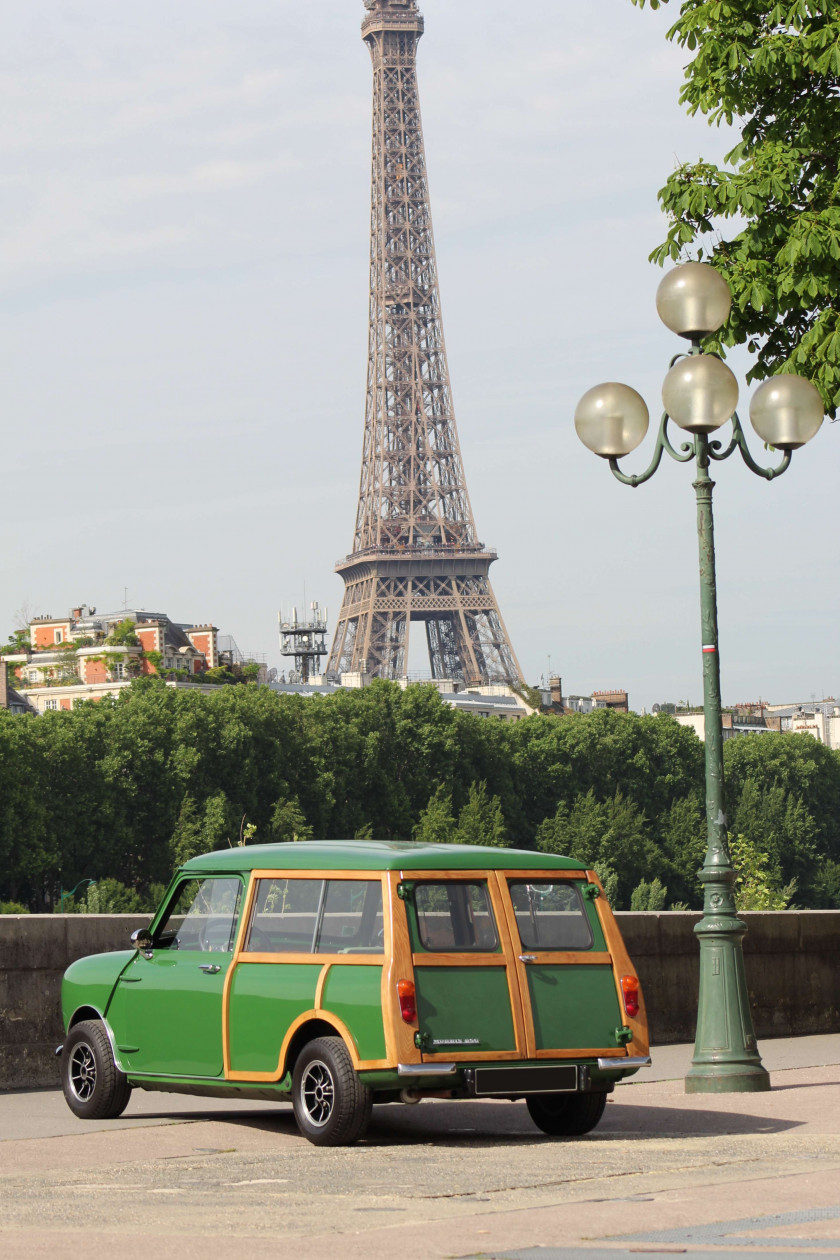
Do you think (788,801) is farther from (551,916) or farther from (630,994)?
(551,916)

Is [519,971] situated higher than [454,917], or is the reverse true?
[454,917]

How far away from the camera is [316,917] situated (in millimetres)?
10805

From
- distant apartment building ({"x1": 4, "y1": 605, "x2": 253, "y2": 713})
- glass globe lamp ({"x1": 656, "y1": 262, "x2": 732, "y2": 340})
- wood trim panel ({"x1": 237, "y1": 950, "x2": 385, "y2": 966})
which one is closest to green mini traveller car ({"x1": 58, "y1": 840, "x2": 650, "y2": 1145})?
wood trim panel ({"x1": 237, "y1": 950, "x2": 385, "y2": 966})

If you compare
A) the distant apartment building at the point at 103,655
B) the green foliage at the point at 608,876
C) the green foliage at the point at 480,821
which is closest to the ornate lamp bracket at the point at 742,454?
the green foliage at the point at 480,821

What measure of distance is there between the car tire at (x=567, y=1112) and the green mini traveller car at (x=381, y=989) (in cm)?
1

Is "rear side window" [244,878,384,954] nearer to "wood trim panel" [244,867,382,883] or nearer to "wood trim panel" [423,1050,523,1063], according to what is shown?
"wood trim panel" [244,867,382,883]

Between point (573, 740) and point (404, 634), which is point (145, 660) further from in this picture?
point (573, 740)

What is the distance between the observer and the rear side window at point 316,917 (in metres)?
10.5

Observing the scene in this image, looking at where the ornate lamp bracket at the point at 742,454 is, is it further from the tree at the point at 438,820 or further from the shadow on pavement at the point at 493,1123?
the tree at the point at 438,820

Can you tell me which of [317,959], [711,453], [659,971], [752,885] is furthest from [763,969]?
[752,885]

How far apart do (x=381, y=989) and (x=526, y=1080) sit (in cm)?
97

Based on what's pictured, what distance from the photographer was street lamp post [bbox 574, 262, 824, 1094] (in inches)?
515

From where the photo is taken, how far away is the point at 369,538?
138m

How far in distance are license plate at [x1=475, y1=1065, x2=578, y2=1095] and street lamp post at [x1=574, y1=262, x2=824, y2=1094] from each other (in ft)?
8.52
